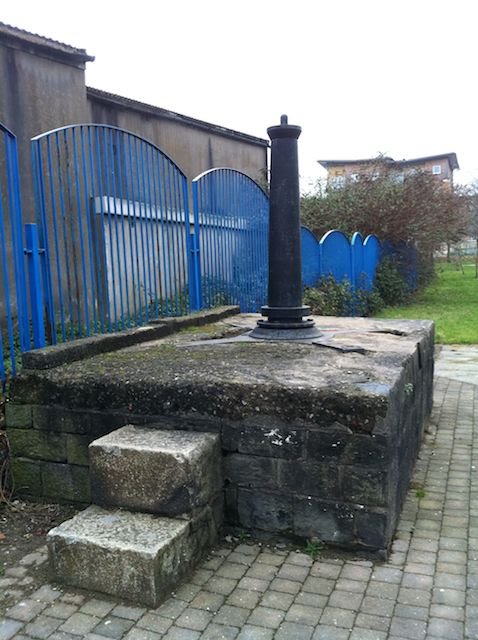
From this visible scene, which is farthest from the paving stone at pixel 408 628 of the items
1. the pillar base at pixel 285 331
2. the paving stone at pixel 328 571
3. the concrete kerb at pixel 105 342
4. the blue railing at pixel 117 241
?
the blue railing at pixel 117 241

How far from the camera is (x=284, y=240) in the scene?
16.3ft

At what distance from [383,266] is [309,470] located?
46.0 feet

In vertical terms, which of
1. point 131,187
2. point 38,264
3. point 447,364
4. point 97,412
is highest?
point 131,187

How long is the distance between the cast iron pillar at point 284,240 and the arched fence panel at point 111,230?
4.17 ft

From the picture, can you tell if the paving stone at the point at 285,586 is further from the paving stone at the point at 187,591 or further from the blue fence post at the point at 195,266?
the blue fence post at the point at 195,266

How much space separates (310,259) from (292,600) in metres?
9.44

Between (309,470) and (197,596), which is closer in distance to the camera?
(197,596)

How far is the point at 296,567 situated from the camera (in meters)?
2.87

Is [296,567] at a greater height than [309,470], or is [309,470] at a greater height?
[309,470]

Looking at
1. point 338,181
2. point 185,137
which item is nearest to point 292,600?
point 185,137

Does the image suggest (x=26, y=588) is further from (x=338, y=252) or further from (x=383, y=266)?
(x=383, y=266)

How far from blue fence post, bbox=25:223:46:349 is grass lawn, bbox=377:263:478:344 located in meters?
7.82

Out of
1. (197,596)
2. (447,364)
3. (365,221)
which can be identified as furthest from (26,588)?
(365,221)

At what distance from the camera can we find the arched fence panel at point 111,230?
446 centimetres
